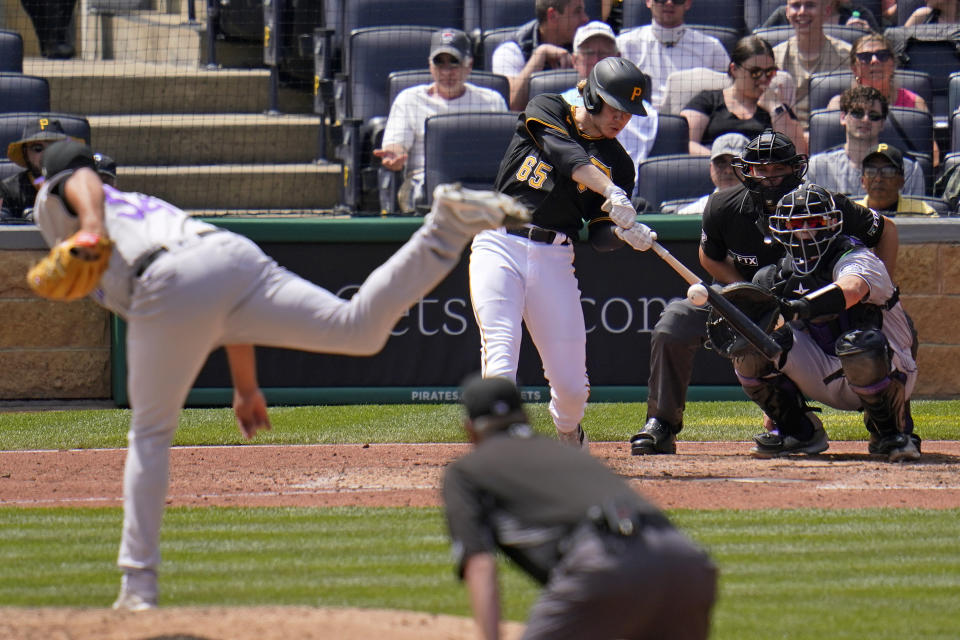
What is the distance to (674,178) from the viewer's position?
10.0 m

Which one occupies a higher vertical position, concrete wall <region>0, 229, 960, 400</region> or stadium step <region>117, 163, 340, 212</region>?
stadium step <region>117, 163, 340, 212</region>

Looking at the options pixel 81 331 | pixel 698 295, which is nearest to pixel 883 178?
pixel 698 295

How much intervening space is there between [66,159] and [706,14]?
28.6 ft

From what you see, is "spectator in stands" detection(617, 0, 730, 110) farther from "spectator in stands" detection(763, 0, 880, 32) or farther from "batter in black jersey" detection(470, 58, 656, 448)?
"batter in black jersey" detection(470, 58, 656, 448)

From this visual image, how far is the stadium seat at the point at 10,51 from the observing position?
38.1ft

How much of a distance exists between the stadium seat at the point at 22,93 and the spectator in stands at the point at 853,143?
19.0 feet

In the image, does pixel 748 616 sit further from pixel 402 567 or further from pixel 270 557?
pixel 270 557

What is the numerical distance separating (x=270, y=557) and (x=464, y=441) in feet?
9.67

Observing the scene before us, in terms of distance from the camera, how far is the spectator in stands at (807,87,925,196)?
9609 mm

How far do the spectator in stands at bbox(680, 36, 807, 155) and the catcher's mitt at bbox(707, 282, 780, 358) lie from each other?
10.8 ft

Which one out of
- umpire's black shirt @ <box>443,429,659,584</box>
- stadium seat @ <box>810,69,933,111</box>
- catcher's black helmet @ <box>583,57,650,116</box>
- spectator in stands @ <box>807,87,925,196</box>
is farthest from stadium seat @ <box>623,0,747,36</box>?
umpire's black shirt @ <box>443,429,659,584</box>

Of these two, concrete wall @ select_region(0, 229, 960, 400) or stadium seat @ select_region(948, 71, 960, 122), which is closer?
concrete wall @ select_region(0, 229, 960, 400)

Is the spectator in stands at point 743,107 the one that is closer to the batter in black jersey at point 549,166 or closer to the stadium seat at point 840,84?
the stadium seat at point 840,84

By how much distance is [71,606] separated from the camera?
447 cm
